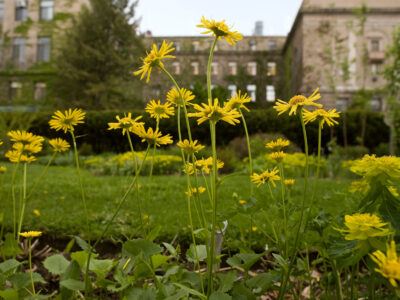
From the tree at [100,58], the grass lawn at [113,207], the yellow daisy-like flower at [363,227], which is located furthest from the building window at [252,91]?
the yellow daisy-like flower at [363,227]

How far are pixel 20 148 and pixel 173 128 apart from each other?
30.4ft

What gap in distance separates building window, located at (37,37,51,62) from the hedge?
12454 mm

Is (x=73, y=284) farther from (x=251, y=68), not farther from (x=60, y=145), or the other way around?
(x=251, y=68)

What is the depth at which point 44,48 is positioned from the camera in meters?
22.7

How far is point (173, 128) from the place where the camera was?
10.2 meters

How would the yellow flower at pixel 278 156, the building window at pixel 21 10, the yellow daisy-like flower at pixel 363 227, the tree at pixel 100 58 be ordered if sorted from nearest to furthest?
1. the yellow daisy-like flower at pixel 363 227
2. the yellow flower at pixel 278 156
3. the tree at pixel 100 58
4. the building window at pixel 21 10

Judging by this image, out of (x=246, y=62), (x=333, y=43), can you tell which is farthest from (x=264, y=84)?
(x=246, y=62)

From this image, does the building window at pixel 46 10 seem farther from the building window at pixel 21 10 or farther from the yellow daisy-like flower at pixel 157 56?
the yellow daisy-like flower at pixel 157 56

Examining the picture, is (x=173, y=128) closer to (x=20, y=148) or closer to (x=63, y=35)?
(x=20, y=148)

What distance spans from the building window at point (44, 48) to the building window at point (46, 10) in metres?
1.09

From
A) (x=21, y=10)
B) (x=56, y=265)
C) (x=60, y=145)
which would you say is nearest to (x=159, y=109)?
(x=60, y=145)

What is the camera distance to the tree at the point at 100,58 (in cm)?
1805

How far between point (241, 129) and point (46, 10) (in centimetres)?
1714

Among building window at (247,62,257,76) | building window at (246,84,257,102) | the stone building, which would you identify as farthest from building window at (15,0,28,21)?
the stone building
